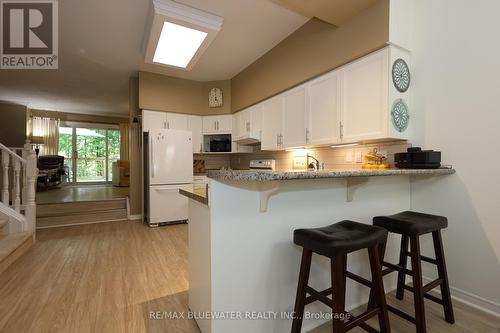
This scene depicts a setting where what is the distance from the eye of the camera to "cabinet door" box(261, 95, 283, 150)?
3350mm

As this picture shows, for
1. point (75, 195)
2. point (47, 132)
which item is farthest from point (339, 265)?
point (47, 132)

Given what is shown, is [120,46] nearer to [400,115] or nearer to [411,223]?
[400,115]

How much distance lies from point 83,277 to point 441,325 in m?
2.97

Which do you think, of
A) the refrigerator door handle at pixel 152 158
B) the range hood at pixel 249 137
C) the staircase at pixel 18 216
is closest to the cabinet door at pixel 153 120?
the refrigerator door handle at pixel 152 158

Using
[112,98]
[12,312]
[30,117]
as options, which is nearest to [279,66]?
[12,312]

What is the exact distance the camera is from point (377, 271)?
1290 millimetres

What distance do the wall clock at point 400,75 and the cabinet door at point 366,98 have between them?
9 centimetres

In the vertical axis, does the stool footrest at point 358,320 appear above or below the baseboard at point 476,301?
above

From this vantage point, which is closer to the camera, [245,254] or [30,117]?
[245,254]

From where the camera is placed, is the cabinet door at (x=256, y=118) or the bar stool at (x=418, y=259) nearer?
the bar stool at (x=418, y=259)

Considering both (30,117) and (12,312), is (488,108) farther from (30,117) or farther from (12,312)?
(30,117)

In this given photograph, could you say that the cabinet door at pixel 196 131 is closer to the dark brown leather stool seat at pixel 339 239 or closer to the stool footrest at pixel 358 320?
the dark brown leather stool seat at pixel 339 239

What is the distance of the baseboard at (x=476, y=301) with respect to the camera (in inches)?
67.0

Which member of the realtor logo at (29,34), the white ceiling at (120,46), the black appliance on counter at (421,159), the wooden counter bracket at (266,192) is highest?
the white ceiling at (120,46)
